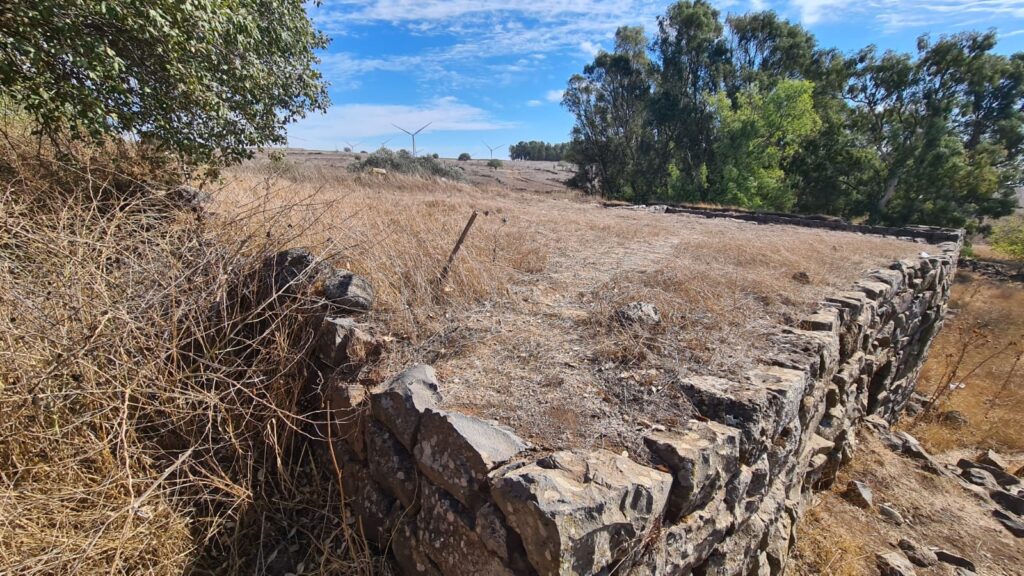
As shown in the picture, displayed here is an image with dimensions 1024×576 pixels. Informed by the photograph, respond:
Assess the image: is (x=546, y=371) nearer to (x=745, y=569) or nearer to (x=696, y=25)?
(x=745, y=569)

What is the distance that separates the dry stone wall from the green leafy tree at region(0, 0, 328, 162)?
250cm

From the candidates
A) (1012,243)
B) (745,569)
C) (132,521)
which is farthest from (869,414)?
(1012,243)

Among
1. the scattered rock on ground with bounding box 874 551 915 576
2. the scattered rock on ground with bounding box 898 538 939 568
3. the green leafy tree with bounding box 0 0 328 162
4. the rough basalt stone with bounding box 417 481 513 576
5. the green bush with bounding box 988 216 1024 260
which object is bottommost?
the scattered rock on ground with bounding box 898 538 939 568

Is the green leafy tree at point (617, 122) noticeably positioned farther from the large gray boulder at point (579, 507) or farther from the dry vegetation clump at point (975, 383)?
the large gray boulder at point (579, 507)

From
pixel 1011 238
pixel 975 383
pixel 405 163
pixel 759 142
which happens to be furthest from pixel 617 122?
pixel 975 383

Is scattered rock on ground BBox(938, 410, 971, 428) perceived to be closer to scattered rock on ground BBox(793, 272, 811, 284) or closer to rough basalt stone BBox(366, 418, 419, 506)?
scattered rock on ground BBox(793, 272, 811, 284)

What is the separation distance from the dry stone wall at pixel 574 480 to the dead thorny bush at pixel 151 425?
0.80 feet

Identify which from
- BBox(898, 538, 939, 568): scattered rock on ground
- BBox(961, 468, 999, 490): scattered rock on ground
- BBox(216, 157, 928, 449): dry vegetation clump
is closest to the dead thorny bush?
BBox(216, 157, 928, 449): dry vegetation clump

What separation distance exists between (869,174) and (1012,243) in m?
6.45

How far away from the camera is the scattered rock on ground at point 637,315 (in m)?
3.03

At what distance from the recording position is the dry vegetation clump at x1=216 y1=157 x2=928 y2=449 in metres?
2.20

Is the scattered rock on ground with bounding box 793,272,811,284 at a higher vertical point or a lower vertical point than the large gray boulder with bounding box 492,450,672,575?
higher

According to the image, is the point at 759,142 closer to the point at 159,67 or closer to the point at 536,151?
the point at 159,67

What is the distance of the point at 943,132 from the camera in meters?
20.2
